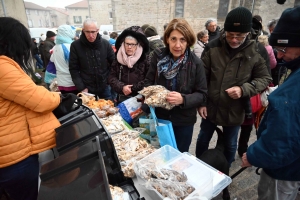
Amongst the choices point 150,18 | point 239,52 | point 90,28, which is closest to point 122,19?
point 150,18

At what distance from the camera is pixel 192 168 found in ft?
4.12

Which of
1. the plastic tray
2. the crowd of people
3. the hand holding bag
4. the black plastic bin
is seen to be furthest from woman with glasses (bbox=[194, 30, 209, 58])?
the black plastic bin

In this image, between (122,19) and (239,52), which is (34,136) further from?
(122,19)

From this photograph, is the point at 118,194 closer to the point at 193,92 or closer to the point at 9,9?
the point at 193,92

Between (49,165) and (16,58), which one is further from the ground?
(16,58)

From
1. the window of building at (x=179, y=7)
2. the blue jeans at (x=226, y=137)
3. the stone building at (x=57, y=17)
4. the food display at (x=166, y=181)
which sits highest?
the stone building at (x=57, y=17)

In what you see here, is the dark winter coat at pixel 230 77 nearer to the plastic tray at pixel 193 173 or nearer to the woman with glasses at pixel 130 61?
the woman with glasses at pixel 130 61

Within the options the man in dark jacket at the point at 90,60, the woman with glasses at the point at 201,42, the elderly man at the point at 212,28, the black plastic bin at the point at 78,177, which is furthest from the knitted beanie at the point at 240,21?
the elderly man at the point at 212,28

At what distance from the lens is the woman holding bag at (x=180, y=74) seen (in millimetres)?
1732

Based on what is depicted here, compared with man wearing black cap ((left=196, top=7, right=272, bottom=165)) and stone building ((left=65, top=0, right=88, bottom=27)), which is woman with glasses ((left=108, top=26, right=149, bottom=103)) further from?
stone building ((left=65, top=0, right=88, bottom=27))

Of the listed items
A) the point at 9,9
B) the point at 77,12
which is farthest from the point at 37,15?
the point at 9,9

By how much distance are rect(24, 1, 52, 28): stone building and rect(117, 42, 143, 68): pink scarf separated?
203 ft

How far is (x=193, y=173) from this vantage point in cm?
122

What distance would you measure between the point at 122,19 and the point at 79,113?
22462 millimetres
